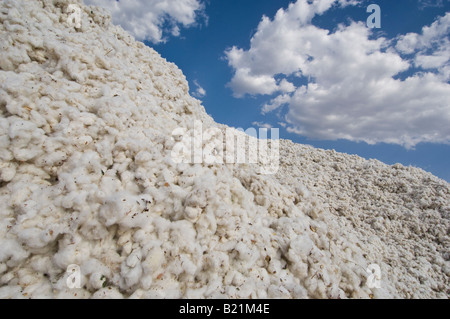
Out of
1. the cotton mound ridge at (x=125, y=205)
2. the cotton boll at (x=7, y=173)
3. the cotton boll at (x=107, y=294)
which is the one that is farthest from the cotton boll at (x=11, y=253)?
the cotton boll at (x=107, y=294)

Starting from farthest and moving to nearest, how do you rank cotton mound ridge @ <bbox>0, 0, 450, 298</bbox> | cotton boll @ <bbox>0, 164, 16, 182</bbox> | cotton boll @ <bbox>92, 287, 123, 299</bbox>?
cotton boll @ <bbox>0, 164, 16, 182</bbox> < cotton mound ridge @ <bbox>0, 0, 450, 298</bbox> < cotton boll @ <bbox>92, 287, 123, 299</bbox>

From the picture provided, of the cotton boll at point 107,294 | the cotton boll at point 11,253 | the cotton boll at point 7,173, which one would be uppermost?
the cotton boll at point 7,173

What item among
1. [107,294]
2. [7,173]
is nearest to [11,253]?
[7,173]

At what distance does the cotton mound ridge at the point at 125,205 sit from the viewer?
8.50ft

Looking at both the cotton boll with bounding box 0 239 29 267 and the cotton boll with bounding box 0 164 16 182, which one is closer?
the cotton boll with bounding box 0 239 29 267

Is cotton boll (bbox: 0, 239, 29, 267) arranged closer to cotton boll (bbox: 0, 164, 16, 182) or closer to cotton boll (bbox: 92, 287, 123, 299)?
cotton boll (bbox: 0, 164, 16, 182)

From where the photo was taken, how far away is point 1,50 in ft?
11.2

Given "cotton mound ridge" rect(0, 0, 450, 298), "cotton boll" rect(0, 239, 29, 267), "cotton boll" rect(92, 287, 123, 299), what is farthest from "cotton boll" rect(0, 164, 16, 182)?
"cotton boll" rect(92, 287, 123, 299)

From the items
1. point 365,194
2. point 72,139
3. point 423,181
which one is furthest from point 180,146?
point 423,181

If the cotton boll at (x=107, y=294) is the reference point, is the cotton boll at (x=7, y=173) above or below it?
above

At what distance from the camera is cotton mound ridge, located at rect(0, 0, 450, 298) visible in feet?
8.50

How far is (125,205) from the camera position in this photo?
272 cm

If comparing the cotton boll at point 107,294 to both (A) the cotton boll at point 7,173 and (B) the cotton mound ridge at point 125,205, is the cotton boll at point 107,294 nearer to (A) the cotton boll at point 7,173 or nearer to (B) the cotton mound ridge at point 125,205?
(B) the cotton mound ridge at point 125,205

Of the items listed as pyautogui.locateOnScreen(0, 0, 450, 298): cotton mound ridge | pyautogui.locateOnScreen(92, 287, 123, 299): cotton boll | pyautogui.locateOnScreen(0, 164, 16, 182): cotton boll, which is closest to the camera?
pyautogui.locateOnScreen(92, 287, 123, 299): cotton boll
